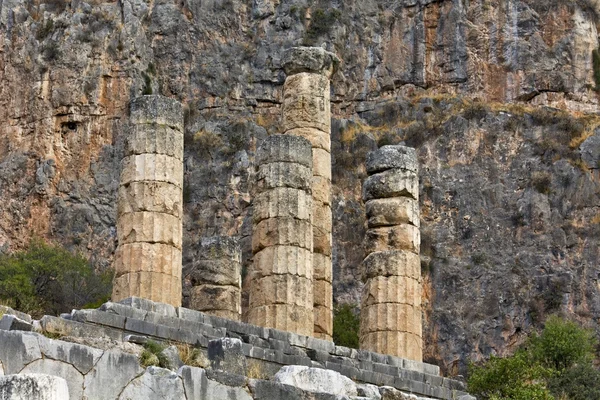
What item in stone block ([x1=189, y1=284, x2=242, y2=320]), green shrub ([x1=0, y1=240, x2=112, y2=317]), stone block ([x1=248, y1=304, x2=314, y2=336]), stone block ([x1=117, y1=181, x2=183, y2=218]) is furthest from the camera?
green shrub ([x1=0, y1=240, x2=112, y2=317])

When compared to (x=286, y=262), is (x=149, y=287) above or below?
below

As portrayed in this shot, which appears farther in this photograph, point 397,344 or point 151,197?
point 397,344

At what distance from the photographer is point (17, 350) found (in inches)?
727

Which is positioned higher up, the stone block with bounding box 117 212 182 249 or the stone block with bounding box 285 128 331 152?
the stone block with bounding box 285 128 331 152

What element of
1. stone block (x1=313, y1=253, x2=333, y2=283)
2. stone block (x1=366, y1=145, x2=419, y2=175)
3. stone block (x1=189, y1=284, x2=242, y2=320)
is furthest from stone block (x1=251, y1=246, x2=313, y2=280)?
stone block (x1=189, y1=284, x2=242, y2=320)

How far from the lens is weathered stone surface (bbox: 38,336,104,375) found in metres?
18.7

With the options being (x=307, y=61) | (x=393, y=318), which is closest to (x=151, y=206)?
(x=393, y=318)

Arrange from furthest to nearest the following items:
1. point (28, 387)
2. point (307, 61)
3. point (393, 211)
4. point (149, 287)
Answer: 1. point (307, 61)
2. point (393, 211)
3. point (149, 287)
4. point (28, 387)

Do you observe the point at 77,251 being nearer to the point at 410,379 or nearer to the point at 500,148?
the point at 500,148

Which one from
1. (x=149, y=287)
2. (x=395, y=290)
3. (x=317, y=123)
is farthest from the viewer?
(x=317, y=123)

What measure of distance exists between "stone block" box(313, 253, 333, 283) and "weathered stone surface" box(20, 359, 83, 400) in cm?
1599

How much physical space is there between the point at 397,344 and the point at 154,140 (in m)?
7.11

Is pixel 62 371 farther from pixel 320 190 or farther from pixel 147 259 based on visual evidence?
pixel 320 190

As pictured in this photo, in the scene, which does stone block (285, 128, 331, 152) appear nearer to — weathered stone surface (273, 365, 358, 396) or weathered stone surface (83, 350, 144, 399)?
weathered stone surface (273, 365, 358, 396)
